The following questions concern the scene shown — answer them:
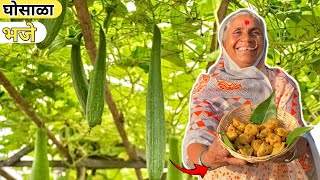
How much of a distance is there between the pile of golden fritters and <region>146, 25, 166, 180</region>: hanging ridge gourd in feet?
0.78

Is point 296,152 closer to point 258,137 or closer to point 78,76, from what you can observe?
point 258,137

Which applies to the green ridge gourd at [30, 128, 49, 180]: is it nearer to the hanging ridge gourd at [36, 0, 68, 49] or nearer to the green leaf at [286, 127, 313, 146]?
the hanging ridge gourd at [36, 0, 68, 49]

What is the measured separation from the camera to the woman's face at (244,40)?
2.12 meters

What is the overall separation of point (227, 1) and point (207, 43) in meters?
0.47

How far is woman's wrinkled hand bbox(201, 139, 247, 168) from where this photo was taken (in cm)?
196

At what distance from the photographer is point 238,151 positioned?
6.31 ft

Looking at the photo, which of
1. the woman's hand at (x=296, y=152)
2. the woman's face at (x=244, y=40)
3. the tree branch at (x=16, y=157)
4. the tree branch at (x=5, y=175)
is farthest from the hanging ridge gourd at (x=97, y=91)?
the tree branch at (x=5, y=175)

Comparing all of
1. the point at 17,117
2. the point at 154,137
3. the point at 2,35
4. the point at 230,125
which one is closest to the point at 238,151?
the point at 230,125

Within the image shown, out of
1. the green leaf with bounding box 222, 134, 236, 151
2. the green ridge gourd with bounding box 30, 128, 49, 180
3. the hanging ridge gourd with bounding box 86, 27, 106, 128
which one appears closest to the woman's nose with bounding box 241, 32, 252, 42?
the green leaf with bounding box 222, 134, 236, 151

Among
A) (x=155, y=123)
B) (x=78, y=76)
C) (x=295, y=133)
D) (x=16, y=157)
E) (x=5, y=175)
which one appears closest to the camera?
(x=295, y=133)

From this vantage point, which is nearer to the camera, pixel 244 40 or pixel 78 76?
pixel 244 40

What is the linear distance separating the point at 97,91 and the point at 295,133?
629 millimetres

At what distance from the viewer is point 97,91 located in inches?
86.4

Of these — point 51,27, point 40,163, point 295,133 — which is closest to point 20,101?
point 40,163
